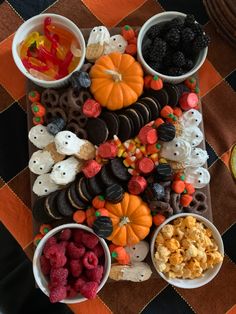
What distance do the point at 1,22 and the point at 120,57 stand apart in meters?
0.37

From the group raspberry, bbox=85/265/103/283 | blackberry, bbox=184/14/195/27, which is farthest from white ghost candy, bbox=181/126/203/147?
raspberry, bbox=85/265/103/283

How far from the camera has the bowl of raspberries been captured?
891 millimetres

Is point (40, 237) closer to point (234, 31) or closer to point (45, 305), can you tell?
point (45, 305)

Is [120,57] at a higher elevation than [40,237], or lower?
higher

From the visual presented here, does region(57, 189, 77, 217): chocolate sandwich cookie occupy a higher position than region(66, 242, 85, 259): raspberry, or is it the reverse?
region(57, 189, 77, 217): chocolate sandwich cookie

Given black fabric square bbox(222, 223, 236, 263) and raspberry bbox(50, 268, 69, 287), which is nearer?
raspberry bbox(50, 268, 69, 287)

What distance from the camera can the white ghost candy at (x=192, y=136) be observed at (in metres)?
0.97

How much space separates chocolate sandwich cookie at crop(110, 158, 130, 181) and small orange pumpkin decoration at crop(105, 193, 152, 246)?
38 millimetres

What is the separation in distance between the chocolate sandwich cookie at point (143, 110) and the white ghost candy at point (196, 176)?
139mm

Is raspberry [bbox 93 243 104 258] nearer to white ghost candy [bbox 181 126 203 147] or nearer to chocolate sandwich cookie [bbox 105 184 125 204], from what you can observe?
chocolate sandwich cookie [bbox 105 184 125 204]

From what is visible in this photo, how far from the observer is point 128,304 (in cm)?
109

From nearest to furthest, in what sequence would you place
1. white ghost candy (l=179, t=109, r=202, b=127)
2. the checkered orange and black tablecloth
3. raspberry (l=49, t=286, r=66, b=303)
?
raspberry (l=49, t=286, r=66, b=303) → white ghost candy (l=179, t=109, r=202, b=127) → the checkered orange and black tablecloth

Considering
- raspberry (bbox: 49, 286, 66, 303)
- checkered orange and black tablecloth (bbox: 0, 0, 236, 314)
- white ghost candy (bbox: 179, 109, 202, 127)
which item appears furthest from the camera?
checkered orange and black tablecloth (bbox: 0, 0, 236, 314)

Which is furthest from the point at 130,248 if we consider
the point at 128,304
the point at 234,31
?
the point at 234,31
